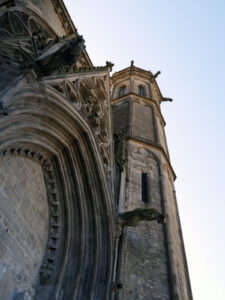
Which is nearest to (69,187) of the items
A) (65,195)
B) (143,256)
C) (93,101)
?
(65,195)

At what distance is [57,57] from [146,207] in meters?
4.68

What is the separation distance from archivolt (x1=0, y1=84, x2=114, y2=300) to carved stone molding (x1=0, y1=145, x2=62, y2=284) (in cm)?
2

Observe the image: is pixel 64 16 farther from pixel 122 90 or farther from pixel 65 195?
pixel 122 90

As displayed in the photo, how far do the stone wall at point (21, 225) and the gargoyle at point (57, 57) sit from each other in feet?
5.55

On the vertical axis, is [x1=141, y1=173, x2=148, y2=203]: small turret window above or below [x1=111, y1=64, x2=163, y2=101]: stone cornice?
below

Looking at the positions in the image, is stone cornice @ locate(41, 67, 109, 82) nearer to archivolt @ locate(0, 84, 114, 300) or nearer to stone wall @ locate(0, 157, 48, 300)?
archivolt @ locate(0, 84, 114, 300)

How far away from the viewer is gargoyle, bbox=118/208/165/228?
6512 mm

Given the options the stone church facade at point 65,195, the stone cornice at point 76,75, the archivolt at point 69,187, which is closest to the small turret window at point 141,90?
the stone cornice at point 76,75

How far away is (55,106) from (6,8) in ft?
7.83

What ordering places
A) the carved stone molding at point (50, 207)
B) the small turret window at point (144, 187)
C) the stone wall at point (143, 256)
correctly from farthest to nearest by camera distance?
the small turret window at point (144, 187) → the stone wall at point (143, 256) → the carved stone molding at point (50, 207)

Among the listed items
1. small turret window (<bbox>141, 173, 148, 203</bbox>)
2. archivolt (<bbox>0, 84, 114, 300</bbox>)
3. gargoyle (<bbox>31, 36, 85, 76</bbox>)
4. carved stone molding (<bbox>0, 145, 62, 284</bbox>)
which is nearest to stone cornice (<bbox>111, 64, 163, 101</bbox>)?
small turret window (<bbox>141, 173, 148, 203</bbox>)

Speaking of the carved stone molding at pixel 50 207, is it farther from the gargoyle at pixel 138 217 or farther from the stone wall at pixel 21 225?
the gargoyle at pixel 138 217

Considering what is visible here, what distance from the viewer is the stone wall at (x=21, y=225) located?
505 centimetres

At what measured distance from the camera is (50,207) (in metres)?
6.61
